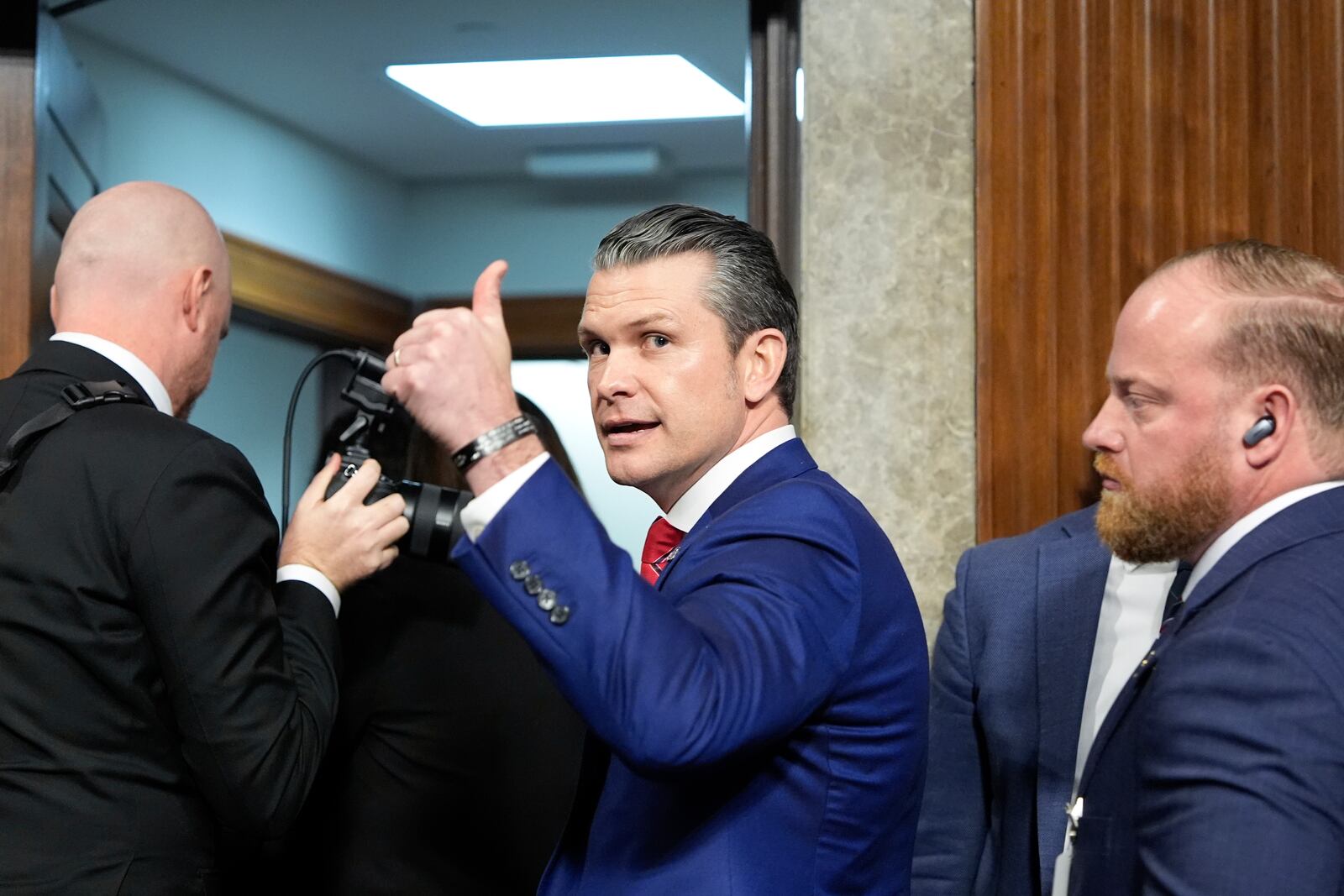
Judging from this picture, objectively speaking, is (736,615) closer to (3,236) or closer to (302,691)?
(302,691)

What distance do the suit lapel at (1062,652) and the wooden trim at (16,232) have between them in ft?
5.61

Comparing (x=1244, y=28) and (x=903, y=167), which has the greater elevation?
(x=1244, y=28)

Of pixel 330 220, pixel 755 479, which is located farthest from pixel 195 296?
pixel 330 220

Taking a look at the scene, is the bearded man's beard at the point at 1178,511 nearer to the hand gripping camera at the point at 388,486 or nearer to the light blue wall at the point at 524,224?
the hand gripping camera at the point at 388,486

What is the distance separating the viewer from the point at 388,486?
5.88 feet

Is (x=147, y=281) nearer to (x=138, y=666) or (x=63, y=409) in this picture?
(x=63, y=409)

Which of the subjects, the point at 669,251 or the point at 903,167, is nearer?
the point at 669,251

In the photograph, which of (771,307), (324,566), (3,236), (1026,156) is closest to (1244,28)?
(1026,156)

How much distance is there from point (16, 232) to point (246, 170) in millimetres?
1981

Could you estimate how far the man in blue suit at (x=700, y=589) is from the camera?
941mm

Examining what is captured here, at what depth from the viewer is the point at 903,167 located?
222 centimetres

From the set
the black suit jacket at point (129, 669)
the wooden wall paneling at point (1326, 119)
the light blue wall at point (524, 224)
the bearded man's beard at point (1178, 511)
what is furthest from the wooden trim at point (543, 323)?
the bearded man's beard at point (1178, 511)

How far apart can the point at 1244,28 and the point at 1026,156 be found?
381 mm

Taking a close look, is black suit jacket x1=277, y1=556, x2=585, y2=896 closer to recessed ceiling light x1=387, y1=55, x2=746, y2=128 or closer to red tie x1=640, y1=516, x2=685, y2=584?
red tie x1=640, y1=516, x2=685, y2=584
